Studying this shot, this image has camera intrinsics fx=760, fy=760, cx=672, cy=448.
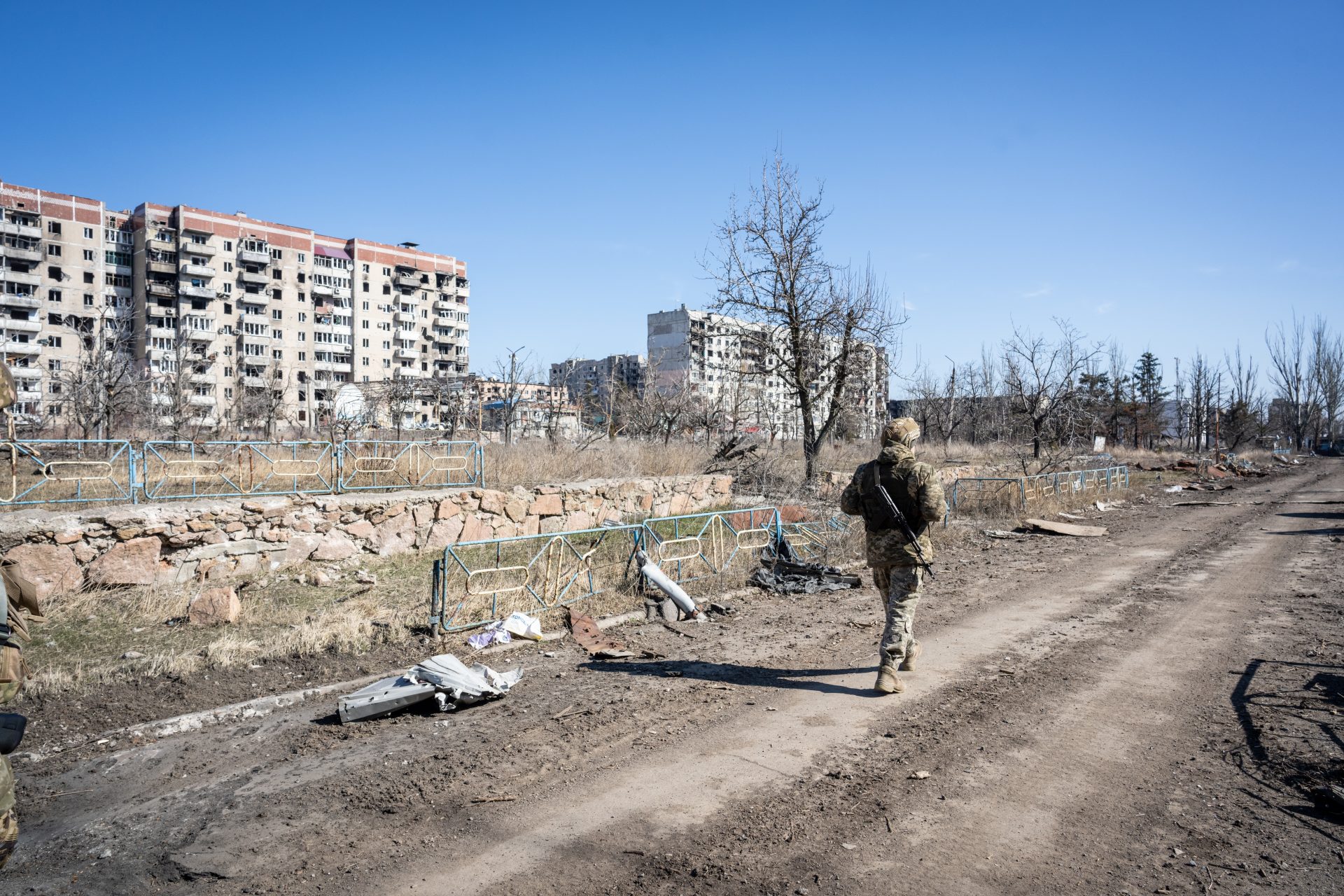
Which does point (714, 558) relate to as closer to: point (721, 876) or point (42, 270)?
point (721, 876)

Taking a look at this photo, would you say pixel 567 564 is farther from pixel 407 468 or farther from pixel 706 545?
pixel 407 468

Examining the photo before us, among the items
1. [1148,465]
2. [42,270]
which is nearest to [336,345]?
[42,270]

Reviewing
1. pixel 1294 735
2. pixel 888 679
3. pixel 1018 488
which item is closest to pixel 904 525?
pixel 888 679

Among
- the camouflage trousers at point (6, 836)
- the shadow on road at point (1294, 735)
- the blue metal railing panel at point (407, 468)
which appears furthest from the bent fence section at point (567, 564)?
the shadow on road at point (1294, 735)

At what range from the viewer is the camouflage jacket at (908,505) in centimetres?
532

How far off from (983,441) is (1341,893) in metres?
45.8

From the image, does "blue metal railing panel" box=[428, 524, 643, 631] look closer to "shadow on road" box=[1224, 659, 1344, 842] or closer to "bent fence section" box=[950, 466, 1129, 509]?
"shadow on road" box=[1224, 659, 1344, 842]

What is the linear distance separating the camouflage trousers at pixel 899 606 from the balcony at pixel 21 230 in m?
77.0

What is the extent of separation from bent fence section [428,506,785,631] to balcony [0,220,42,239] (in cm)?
6991

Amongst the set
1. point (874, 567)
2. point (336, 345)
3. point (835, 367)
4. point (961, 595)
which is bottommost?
point (961, 595)

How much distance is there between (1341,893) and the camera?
2.93 m

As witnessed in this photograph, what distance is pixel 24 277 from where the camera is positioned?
60719mm

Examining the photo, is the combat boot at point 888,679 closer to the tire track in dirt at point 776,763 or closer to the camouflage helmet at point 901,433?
the tire track in dirt at point 776,763

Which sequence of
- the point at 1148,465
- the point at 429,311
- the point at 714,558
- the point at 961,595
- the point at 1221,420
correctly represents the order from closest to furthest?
the point at 961,595
the point at 714,558
the point at 1148,465
the point at 1221,420
the point at 429,311
